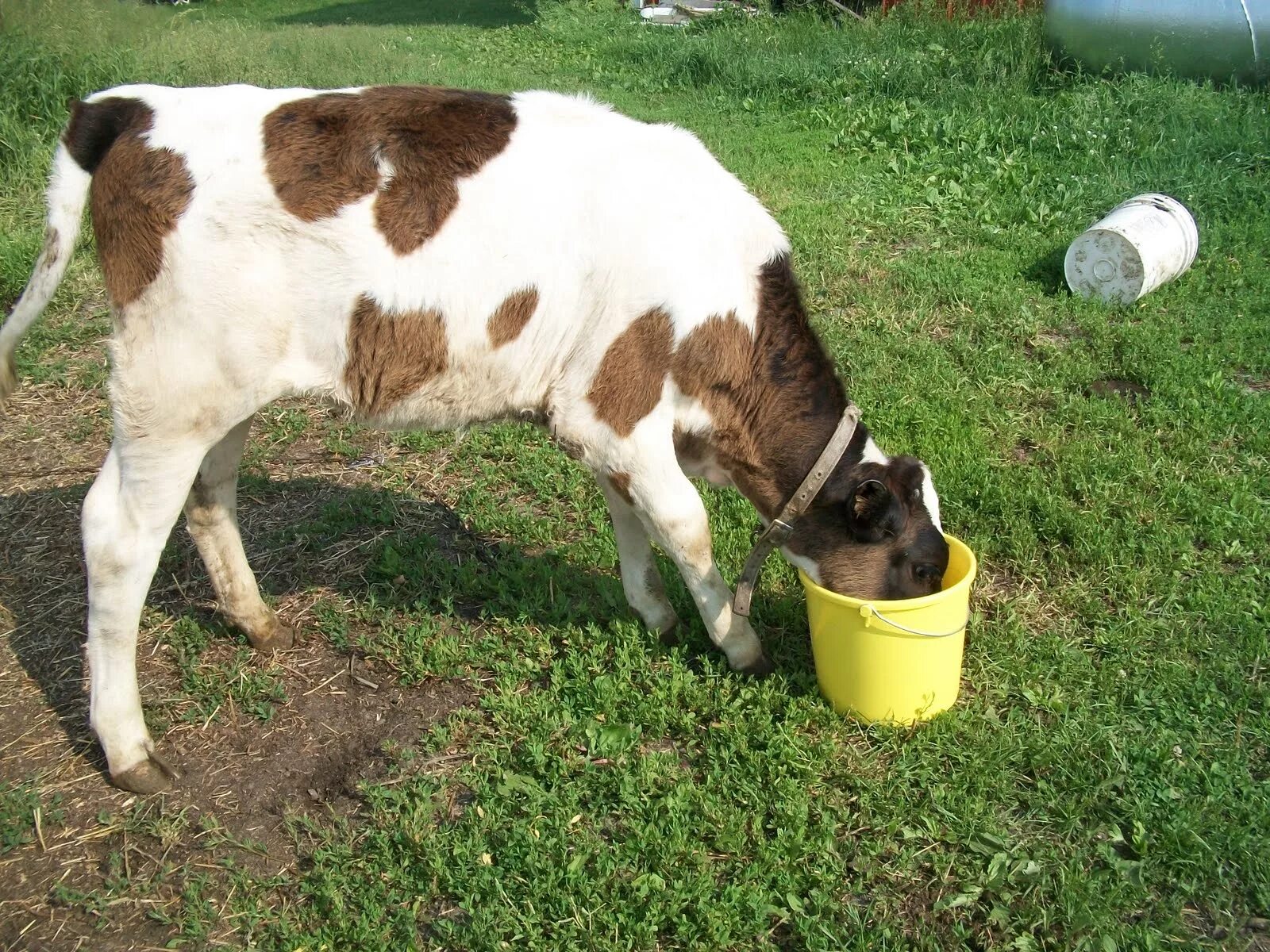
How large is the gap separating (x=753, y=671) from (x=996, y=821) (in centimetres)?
108

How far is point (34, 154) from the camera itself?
9.09 meters

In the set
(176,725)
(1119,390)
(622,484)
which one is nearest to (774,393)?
(622,484)

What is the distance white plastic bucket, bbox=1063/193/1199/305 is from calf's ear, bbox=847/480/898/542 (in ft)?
12.6

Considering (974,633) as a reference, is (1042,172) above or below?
above

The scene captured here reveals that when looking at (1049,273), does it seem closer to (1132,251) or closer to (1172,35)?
(1132,251)

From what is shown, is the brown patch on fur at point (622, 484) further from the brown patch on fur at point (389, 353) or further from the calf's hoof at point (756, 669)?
the calf's hoof at point (756, 669)

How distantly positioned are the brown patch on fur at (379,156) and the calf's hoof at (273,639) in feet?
6.24

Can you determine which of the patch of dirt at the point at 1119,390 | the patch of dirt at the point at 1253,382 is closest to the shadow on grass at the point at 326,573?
the patch of dirt at the point at 1119,390

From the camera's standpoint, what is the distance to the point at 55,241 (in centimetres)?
359

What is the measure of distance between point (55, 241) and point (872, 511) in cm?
301

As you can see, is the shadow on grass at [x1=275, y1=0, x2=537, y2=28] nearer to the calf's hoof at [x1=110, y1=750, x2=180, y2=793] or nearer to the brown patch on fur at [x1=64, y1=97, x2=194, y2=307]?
the brown patch on fur at [x1=64, y1=97, x2=194, y2=307]

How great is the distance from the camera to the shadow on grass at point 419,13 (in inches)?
981

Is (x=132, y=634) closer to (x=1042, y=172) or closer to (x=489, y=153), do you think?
(x=489, y=153)

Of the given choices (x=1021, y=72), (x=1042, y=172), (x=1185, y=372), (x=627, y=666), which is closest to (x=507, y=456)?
(x=627, y=666)
